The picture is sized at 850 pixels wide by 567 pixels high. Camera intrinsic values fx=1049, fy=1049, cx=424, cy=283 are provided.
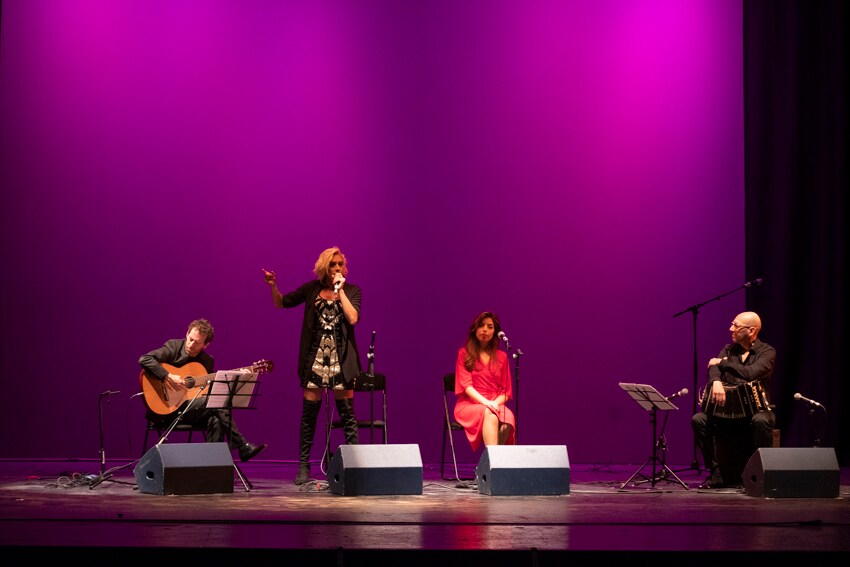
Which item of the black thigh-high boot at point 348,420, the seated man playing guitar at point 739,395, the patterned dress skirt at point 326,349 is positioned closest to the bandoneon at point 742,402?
the seated man playing guitar at point 739,395

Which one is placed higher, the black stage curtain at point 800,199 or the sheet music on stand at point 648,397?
the black stage curtain at point 800,199

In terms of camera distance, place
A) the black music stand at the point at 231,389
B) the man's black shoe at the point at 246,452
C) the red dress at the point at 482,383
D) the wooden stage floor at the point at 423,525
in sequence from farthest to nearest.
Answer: the man's black shoe at the point at 246,452, the red dress at the point at 482,383, the black music stand at the point at 231,389, the wooden stage floor at the point at 423,525

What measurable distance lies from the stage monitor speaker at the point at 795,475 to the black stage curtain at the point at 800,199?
2.14 m

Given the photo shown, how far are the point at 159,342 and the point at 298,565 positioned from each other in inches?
200

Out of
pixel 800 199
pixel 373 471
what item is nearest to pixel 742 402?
pixel 800 199

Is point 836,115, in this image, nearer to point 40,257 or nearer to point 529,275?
point 529,275

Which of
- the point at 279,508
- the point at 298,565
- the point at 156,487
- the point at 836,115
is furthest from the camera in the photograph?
the point at 836,115

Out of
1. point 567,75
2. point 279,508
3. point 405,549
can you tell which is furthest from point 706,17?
point 405,549

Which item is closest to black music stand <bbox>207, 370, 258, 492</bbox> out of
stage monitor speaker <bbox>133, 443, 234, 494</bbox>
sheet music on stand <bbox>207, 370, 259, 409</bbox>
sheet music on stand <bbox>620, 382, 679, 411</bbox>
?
sheet music on stand <bbox>207, 370, 259, 409</bbox>

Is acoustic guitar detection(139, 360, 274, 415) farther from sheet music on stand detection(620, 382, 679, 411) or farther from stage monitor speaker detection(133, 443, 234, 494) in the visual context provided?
sheet music on stand detection(620, 382, 679, 411)

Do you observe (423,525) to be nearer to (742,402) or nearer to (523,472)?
(523,472)

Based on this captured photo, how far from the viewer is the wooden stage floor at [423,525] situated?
11.9 ft

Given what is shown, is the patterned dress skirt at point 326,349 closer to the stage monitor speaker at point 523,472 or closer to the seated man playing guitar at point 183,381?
the seated man playing guitar at point 183,381

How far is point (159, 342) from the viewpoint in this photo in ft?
27.5
